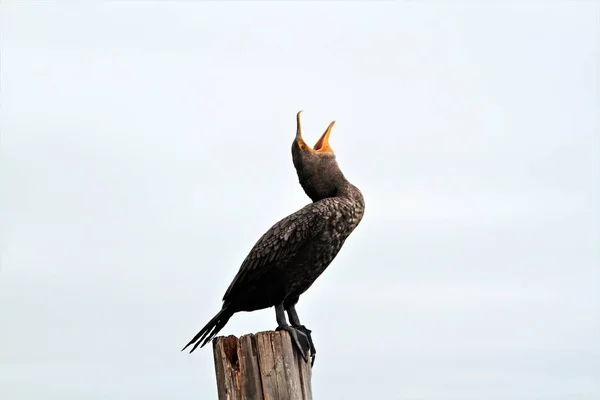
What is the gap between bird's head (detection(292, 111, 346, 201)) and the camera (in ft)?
22.9

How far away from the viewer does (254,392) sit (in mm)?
5320

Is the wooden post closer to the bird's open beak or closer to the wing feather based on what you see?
the wing feather

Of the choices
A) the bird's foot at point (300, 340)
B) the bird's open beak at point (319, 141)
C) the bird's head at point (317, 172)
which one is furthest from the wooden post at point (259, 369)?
the bird's open beak at point (319, 141)

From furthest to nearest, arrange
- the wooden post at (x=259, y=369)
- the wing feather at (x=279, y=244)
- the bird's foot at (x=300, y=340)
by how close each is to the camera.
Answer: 1. the wing feather at (x=279, y=244)
2. the bird's foot at (x=300, y=340)
3. the wooden post at (x=259, y=369)

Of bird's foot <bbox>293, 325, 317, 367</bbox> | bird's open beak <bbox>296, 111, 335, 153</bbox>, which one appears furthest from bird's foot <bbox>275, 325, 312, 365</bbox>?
bird's open beak <bbox>296, 111, 335, 153</bbox>

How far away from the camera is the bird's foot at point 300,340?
18.8 ft

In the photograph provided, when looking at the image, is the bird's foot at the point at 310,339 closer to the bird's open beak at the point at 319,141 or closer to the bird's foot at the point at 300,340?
the bird's foot at the point at 300,340

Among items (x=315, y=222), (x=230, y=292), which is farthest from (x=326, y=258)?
(x=230, y=292)

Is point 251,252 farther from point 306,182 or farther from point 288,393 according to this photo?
point 288,393

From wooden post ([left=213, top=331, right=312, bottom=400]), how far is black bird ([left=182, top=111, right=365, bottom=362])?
2.75 feet

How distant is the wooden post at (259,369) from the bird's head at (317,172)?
68.4 inches

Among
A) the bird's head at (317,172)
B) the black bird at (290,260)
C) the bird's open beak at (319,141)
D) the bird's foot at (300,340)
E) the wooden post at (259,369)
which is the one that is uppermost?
the bird's open beak at (319,141)

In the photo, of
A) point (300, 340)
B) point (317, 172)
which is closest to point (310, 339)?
point (300, 340)

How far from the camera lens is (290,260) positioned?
21.5 feet
